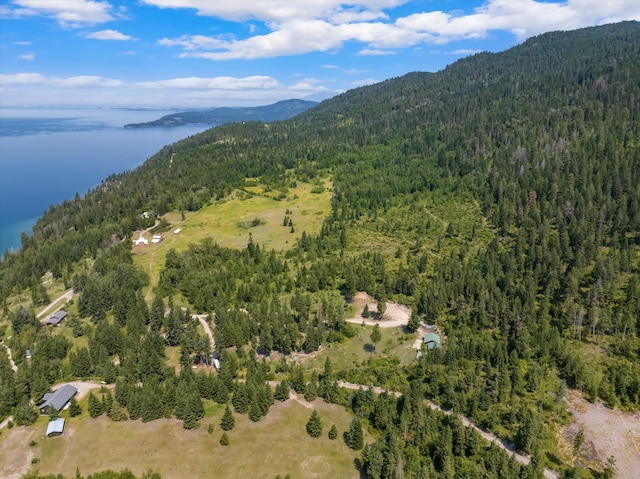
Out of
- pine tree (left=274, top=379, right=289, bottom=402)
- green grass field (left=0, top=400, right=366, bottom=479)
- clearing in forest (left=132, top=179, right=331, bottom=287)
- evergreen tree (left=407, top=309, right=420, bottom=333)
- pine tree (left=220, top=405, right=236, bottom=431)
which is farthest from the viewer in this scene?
clearing in forest (left=132, top=179, right=331, bottom=287)

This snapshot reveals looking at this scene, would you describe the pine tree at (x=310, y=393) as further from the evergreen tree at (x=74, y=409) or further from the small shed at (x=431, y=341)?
the evergreen tree at (x=74, y=409)

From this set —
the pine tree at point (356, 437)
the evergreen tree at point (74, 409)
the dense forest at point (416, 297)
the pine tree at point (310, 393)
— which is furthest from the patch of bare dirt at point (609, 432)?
the evergreen tree at point (74, 409)

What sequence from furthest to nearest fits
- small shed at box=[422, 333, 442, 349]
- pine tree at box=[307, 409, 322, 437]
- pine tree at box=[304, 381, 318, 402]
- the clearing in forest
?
1. the clearing in forest
2. small shed at box=[422, 333, 442, 349]
3. pine tree at box=[304, 381, 318, 402]
4. pine tree at box=[307, 409, 322, 437]

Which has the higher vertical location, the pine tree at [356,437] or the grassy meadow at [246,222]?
the grassy meadow at [246,222]

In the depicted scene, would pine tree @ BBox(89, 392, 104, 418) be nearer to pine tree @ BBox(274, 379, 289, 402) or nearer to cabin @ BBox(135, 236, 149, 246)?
pine tree @ BBox(274, 379, 289, 402)

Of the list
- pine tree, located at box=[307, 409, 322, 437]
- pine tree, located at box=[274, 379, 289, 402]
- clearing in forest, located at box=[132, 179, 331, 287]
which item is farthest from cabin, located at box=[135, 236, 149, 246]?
pine tree, located at box=[307, 409, 322, 437]

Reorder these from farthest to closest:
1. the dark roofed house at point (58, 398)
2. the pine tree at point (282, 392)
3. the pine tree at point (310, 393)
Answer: the pine tree at point (282, 392) < the pine tree at point (310, 393) < the dark roofed house at point (58, 398)
